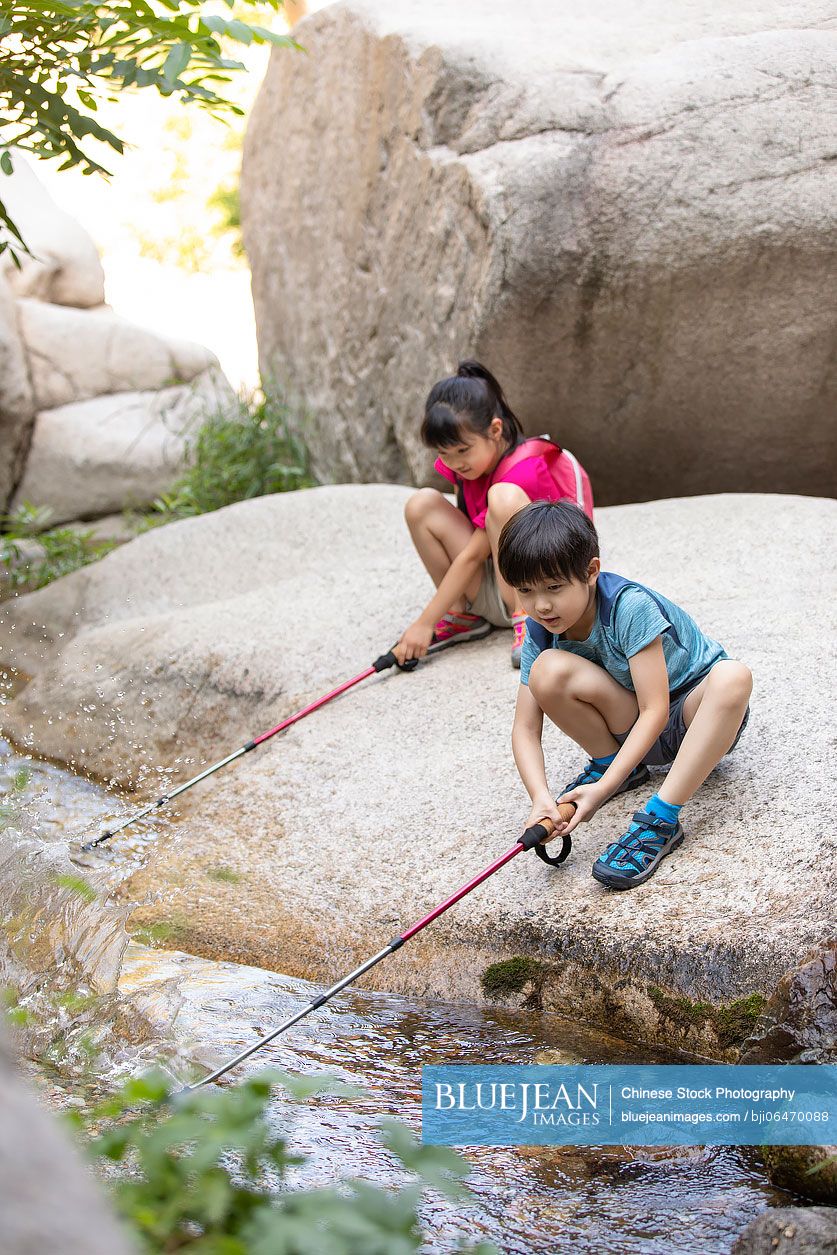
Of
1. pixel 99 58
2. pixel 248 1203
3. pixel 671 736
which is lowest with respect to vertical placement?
pixel 671 736

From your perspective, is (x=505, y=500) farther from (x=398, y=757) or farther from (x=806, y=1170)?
→ (x=806, y=1170)

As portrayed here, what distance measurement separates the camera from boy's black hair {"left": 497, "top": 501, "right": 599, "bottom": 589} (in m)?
2.50

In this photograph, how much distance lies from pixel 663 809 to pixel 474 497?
1523 millimetres

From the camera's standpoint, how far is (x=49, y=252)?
27.0ft

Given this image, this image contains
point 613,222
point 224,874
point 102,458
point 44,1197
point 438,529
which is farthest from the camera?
point 102,458

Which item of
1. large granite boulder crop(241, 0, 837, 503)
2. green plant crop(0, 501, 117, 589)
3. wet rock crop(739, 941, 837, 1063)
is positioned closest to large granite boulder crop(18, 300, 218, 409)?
green plant crop(0, 501, 117, 589)

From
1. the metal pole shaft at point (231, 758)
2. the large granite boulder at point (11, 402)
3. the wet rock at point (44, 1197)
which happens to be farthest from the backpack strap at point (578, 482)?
the large granite boulder at point (11, 402)

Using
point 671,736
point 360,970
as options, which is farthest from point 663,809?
point 360,970

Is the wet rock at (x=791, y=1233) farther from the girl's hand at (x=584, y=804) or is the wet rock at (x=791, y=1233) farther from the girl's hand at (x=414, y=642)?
the girl's hand at (x=414, y=642)

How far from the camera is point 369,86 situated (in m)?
5.64

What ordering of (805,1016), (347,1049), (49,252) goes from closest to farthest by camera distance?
(805,1016) < (347,1049) < (49,252)

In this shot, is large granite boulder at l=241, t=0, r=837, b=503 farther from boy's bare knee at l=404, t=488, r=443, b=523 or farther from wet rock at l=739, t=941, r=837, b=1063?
wet rock at l=739, t=941, r=837, b=1063

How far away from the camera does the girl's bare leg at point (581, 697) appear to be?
2637 millimetres

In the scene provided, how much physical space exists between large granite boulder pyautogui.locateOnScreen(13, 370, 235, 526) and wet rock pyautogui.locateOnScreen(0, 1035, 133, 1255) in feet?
21.7
